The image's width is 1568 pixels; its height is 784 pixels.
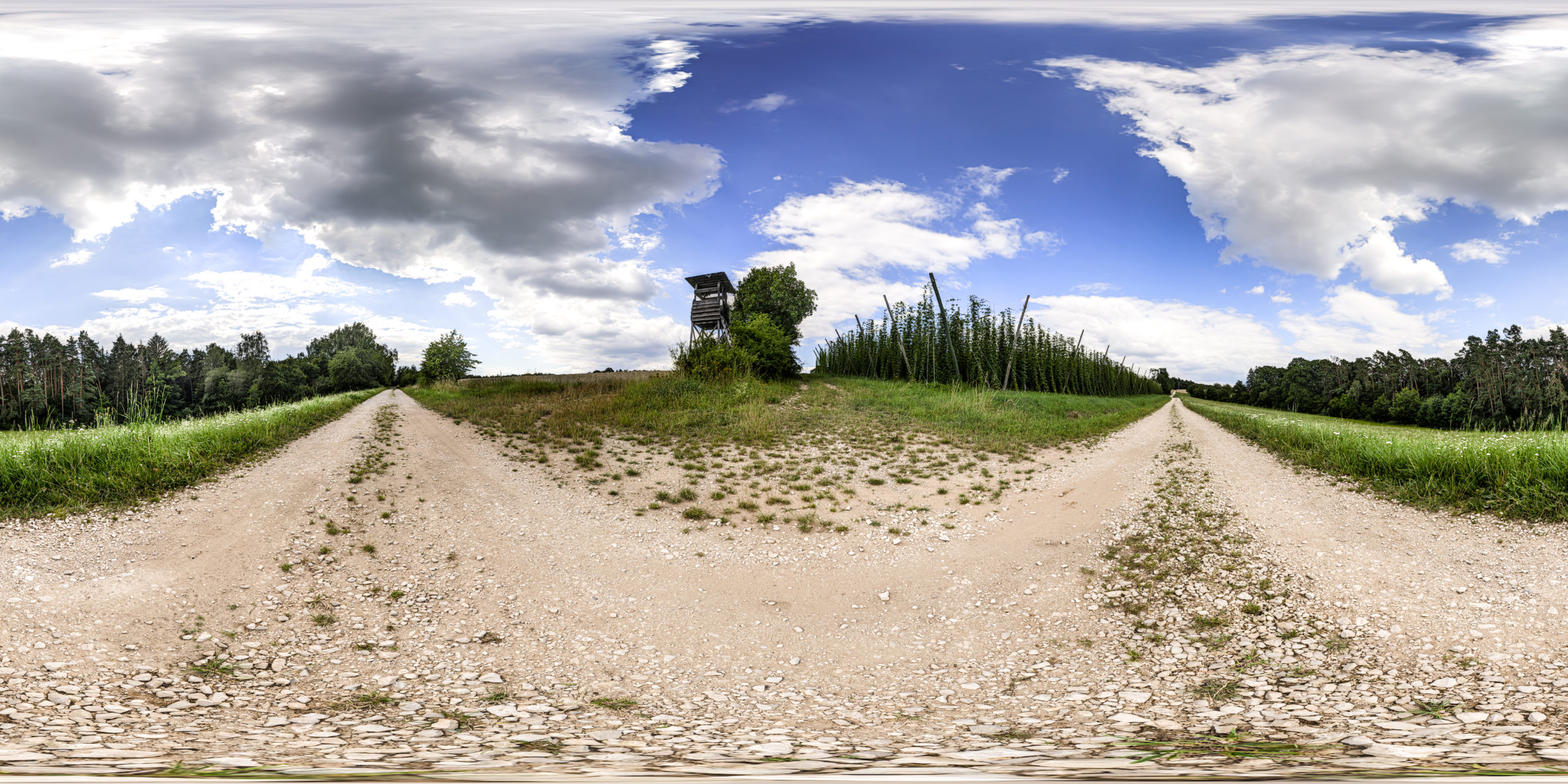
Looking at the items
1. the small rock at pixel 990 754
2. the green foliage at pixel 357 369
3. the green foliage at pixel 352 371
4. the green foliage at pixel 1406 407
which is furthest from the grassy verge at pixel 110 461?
the green foliage at pixel 1406 407

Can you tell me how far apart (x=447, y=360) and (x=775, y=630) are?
4097 centimetres

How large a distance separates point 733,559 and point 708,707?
3.74 metres

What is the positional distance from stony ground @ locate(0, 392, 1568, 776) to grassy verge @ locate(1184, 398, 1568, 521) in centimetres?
55

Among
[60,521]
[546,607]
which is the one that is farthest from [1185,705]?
[60,521]

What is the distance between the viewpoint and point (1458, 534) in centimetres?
813

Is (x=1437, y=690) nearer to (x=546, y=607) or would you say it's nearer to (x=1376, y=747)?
(x=1376, y=747)

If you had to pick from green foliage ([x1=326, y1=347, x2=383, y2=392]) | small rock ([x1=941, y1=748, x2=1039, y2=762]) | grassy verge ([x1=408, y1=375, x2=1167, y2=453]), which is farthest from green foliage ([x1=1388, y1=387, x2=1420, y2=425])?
green foliage ([x1=326, y1=347, x2=383, y2=392])

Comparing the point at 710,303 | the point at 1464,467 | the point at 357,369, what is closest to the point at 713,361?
the point at 710,303

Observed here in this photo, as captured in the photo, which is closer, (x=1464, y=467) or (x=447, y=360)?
(x=1464, y=467)

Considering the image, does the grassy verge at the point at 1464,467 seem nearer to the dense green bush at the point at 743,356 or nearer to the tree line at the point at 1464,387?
the tree line at the point at 1464,387

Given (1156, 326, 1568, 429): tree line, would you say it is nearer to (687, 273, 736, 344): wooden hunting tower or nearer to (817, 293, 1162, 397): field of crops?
→ (817, 293, 1162, 397): field of crops

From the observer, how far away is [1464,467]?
9.47 meters

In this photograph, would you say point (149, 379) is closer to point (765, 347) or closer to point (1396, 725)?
point (765, 347)

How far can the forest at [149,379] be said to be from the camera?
17125 millimetres
